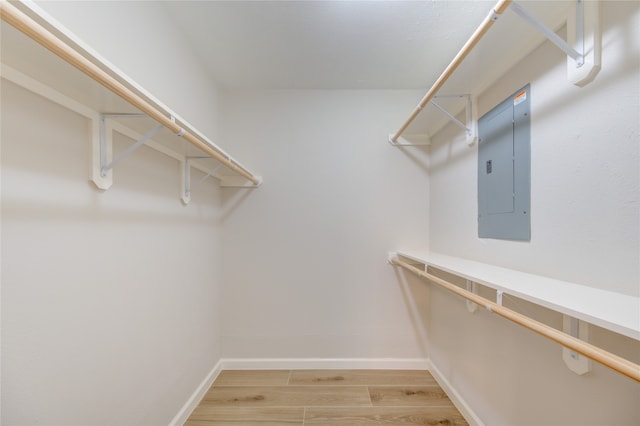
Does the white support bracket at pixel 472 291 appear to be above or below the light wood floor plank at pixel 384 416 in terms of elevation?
above

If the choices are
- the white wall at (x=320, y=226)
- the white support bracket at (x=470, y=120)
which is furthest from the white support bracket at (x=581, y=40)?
the white wall at (x=320, y=226)

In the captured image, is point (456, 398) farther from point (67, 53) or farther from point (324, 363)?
A: point (67, 53)

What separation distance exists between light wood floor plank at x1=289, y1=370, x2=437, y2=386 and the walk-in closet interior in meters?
0.02

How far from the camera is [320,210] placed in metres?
1.95

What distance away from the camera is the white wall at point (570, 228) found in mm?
672

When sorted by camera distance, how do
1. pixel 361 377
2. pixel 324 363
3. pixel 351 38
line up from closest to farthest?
1. pixel 351 38
2. pixel 361 377
3. pixel 324 363

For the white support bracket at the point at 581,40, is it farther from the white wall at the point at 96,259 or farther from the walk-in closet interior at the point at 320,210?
the white wall at the point at 96,259

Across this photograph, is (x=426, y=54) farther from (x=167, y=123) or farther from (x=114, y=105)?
(x=114, y=105)

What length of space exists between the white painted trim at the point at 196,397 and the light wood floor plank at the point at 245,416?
0.12 ft

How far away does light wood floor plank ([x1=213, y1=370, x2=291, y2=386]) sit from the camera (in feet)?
5.77

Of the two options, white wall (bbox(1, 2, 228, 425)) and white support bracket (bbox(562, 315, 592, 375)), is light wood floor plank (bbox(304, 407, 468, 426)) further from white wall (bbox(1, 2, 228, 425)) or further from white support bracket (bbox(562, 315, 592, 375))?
white support bracket (bbox(562, 315, 592, 375))

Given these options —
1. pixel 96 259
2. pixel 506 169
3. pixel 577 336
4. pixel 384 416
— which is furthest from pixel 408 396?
pixel 96 259

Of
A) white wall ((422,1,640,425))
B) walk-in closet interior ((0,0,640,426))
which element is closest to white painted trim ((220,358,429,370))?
walk-in closet interior ((0,0,640,426))

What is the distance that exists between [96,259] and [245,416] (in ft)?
4.06
